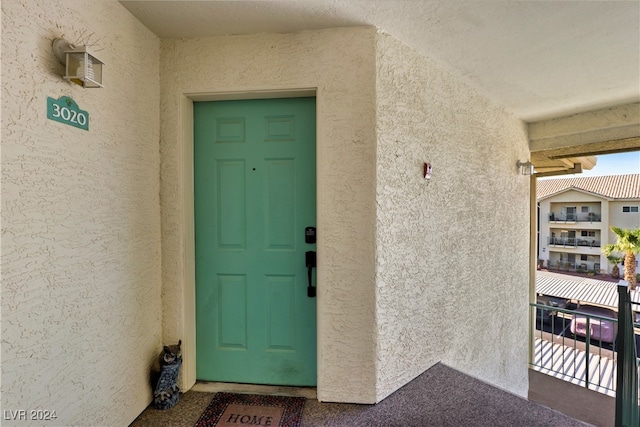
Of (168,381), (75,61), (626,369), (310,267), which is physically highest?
(75,61)

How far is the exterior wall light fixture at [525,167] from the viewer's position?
3.35 meters

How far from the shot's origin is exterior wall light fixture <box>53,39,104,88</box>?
113cm

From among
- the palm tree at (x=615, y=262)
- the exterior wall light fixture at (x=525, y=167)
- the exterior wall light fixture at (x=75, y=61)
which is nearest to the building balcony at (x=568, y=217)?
the palm tree at (x=615, y=262)

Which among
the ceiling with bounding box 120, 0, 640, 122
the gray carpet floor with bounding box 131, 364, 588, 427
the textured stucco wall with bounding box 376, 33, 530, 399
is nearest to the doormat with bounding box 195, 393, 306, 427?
the gray carpet floor with bounding box 131, 364, 588, 427

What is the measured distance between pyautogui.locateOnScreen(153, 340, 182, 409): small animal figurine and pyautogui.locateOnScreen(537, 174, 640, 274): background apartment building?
645cm

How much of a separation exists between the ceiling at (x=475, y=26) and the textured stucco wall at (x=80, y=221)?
1.38 ft

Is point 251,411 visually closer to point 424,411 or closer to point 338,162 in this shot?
point 424,411

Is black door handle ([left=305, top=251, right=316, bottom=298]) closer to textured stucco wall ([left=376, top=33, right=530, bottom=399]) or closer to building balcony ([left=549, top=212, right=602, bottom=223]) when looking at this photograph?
textured stucco wall ([left=376, top=33, right=530, bottom=399])

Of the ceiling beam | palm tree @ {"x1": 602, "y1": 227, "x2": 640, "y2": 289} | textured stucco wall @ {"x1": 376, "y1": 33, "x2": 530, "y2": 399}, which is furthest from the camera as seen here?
palm tree @ {"x1": 602, "y1": 227, "x2": 640, "y2": 289}

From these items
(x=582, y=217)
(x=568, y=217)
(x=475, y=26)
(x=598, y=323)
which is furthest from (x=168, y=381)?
(x=582, y=217)

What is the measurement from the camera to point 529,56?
6.52ft

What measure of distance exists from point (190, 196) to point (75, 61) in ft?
3.04

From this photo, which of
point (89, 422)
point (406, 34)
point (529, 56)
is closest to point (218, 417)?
point (89, 422)

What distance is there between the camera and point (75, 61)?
1144 mm
